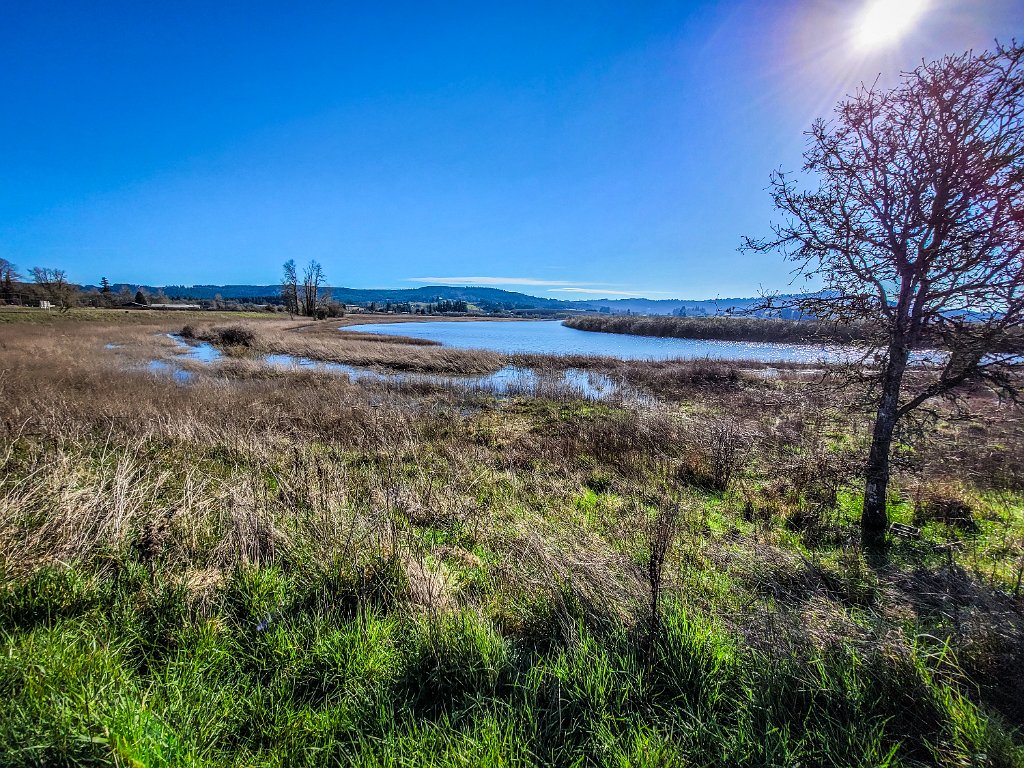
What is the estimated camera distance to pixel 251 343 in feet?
120

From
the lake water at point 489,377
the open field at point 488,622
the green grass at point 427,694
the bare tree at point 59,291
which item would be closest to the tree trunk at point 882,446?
the open field at point 488,622

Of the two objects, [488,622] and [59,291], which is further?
[59,291]

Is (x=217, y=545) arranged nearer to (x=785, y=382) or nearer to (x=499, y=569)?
(x=499, y=569)

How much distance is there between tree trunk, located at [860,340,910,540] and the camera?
5756 millimetres

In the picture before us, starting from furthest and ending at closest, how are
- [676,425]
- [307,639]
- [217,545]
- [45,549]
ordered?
[676,425], [217,545], [45,549], [307,639]

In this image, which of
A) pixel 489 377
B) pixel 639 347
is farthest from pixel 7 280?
pixel 639 347

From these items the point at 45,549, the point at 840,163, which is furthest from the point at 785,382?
the point at 45,549

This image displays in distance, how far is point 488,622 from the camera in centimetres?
325

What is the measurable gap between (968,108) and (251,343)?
1717 inches

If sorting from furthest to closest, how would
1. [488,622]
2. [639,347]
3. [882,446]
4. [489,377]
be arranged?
[639,347] → [489,377] → [882,446] → [488,622]

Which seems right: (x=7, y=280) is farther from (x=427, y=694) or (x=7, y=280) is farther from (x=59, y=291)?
(x=427, y=694)

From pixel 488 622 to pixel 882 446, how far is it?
22.4 feet

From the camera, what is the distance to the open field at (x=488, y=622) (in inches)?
88.6

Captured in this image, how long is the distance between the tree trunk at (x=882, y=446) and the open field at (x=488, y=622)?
0.28m
